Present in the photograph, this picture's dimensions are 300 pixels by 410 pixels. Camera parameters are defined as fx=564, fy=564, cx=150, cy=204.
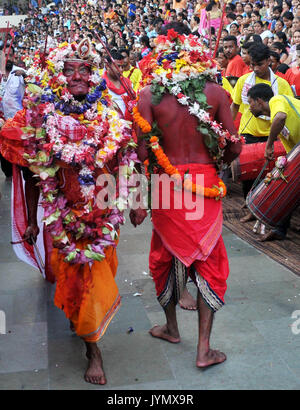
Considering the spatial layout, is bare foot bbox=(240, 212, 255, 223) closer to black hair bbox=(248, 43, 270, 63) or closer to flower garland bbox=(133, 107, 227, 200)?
black hair bbox=(248, 43, 270, 63)

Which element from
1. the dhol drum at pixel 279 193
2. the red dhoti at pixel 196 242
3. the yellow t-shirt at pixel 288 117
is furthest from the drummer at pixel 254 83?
the red dhoti at pixel 196 242

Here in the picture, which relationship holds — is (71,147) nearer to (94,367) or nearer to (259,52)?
(94,367)

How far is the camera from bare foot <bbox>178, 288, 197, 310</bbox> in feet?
14.5

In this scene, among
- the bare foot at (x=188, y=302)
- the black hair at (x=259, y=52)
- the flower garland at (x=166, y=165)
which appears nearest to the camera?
the flower garland at (x=166, y=165)

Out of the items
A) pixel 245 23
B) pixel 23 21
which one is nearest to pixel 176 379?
pixel 245 23

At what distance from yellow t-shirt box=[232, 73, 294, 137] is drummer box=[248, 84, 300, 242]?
1.05 feet

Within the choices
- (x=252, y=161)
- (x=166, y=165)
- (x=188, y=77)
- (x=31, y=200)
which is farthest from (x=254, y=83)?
(x=31, y=200)

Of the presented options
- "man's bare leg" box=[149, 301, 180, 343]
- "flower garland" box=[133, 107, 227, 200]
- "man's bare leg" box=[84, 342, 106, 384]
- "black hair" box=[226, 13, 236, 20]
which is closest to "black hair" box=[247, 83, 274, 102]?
"flower garland" box=[133, 107, 227, 200]

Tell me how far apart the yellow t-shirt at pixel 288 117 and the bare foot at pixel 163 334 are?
2554mm

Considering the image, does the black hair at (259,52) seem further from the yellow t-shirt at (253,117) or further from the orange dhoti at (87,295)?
the orange dhoti at (87,295)

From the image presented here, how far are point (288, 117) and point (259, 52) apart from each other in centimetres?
104

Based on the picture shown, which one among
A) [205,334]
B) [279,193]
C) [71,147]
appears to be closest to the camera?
[71,147]

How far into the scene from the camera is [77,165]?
349 cm

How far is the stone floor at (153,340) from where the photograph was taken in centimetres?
348
